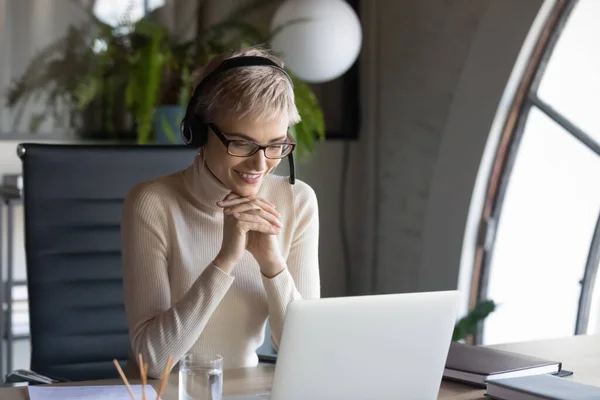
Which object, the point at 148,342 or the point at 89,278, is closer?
the point at 148,342

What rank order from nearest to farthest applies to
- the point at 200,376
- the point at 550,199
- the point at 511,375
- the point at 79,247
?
the point at 200,376
the point at 511,375
the point at 79,247
the point at 550,199

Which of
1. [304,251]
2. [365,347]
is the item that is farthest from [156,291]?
[365,347]

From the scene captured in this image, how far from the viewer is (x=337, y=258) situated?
386 centimetres

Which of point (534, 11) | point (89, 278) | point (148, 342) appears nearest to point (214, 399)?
point (148, 342)

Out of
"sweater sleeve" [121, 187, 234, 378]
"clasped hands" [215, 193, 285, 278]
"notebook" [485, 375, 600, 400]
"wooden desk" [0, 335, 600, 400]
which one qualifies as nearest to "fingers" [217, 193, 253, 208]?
"clasped hands" [215, 193, 285, 278]

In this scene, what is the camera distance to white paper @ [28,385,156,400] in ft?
4.37

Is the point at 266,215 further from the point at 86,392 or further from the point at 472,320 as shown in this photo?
the point at 472,320

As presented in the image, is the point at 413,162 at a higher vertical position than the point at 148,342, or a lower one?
higher

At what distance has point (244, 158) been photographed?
1.62 meters

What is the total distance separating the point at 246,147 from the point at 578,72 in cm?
178

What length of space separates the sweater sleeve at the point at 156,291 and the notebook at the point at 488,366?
0.43m

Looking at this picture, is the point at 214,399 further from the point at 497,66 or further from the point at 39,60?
the point at 39,60

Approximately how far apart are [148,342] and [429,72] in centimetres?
215

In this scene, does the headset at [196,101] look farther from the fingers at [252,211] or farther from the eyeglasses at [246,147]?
the fingers at [252,211]
